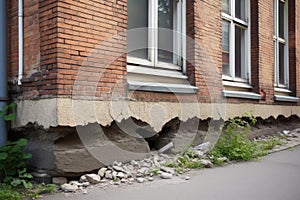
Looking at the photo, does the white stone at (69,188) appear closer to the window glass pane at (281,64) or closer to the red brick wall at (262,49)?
the red brick wall at (262,49)

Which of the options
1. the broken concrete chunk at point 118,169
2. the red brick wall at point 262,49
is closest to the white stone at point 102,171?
the broken concrete chunk at point 118,169

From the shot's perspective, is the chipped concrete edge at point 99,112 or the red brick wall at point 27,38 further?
the red brick wall at point 27,38

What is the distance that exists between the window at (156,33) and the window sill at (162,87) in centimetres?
45

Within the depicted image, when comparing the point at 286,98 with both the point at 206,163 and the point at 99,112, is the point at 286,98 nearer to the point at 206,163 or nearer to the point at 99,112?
the point at 206,163

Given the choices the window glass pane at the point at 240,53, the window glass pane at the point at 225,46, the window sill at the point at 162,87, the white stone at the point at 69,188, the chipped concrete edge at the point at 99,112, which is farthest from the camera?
the window glass pane at the point at 240,53

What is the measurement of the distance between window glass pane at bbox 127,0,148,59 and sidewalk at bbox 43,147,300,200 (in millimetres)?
2219

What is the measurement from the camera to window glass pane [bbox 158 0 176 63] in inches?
241

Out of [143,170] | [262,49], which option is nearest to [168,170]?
[143,170]

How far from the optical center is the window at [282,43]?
9.94 metres

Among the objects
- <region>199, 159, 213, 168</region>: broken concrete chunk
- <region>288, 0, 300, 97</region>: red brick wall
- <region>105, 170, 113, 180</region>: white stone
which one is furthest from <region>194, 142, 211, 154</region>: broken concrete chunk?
<region>288, 0, 300, 97</region>: red brick wall

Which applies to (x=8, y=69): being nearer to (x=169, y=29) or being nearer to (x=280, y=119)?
(x=169, y=29)

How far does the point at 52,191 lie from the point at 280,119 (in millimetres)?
7320

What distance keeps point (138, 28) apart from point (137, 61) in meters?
0.57

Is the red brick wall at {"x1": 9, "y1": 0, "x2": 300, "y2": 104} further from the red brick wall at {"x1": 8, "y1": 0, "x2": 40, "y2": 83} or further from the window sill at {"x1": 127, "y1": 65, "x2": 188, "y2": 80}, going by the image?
the window sill at {"x1": 127, "y1": 65, "x2": 188, "y2": 80}
